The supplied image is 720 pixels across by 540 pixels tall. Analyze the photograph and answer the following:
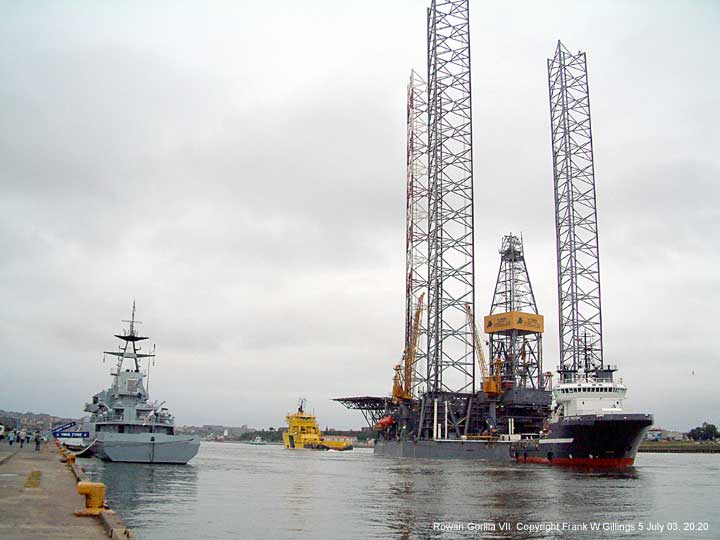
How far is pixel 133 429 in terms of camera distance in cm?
4809

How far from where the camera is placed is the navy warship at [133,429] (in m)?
46.3

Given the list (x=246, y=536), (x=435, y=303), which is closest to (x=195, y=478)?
(x=246, y=536)

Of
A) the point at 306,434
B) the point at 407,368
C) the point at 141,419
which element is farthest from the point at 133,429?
the point at 306,434

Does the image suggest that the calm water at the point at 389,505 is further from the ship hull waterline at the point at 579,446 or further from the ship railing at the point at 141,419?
→ the ship hull waterline at the point at 579,446

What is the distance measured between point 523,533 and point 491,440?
→ 52.6 m

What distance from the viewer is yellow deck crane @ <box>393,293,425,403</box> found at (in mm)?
88875

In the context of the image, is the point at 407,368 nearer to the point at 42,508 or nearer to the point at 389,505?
the point at 389,505

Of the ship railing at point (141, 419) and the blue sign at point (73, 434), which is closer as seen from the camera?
the ship railing at point (141, 419)

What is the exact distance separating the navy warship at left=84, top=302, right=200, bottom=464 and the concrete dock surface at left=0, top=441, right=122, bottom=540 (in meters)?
17.5

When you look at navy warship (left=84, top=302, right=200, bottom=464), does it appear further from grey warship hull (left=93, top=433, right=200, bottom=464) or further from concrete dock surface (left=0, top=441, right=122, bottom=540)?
concrete dock surface (left=0, top=441, right=122, bottom=540)

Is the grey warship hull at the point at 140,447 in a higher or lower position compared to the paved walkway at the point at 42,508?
lower

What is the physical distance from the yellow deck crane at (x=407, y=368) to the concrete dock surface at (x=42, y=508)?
6287 centimetres

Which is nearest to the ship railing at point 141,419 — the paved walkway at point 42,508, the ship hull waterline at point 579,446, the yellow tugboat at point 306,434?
the paved walkway at point 42,508

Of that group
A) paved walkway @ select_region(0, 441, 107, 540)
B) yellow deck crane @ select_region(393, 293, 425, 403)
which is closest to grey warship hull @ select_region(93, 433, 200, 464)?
paved walkway @ select_region(0, 441, 107, 540)
